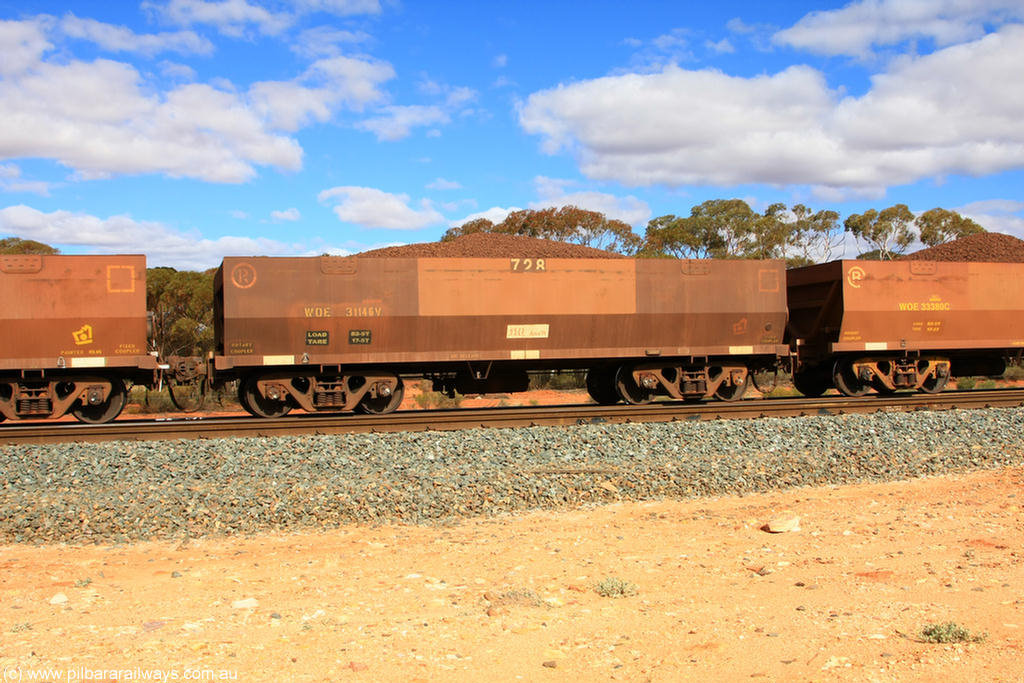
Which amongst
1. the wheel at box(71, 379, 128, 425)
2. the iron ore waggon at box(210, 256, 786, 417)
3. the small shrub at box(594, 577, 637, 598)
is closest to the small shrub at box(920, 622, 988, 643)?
the small shrub at box(594, 577, 637, 598)

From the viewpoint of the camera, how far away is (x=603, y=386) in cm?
1597

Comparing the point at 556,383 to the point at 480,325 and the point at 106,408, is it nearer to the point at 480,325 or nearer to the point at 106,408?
the point at 480,325

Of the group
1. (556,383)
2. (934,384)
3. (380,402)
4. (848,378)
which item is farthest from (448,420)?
(556,383)

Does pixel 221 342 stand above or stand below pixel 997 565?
above

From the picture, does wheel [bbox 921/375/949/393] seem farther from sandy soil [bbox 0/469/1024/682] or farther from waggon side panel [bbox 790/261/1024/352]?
sandy soil [bbox 0/469/1024/682]

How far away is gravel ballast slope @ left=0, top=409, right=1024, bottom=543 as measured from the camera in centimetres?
739

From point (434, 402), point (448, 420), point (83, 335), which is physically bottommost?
point (434, 402)

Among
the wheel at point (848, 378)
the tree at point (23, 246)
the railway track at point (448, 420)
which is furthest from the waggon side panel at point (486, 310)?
the tree at point (23, 246)

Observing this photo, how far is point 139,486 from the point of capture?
7957 mm

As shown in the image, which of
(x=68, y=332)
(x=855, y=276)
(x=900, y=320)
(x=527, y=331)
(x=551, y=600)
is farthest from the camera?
(x=900, y=320)

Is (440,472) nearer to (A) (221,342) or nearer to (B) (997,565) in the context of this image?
(B) (997,565)

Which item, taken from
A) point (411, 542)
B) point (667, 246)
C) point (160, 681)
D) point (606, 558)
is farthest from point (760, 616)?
point (667, 246)

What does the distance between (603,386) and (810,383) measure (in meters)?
5.65

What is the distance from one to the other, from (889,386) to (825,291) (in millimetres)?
2457
